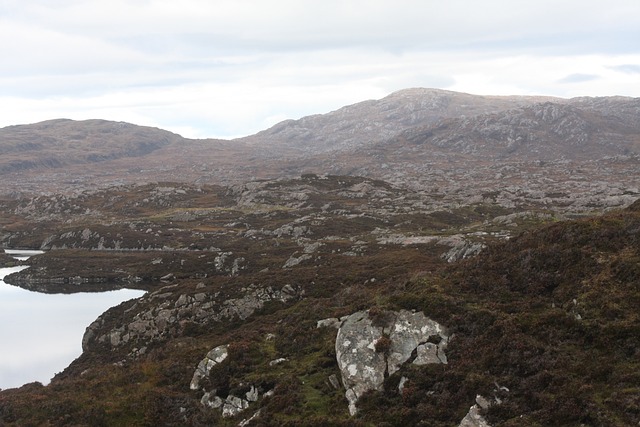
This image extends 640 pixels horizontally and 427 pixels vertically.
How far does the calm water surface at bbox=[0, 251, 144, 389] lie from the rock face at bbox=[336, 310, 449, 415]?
3592cm

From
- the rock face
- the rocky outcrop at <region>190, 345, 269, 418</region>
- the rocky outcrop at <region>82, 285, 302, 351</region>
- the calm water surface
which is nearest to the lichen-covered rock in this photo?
the rocky outcrop at <region>190, 345, 269, 418</region>

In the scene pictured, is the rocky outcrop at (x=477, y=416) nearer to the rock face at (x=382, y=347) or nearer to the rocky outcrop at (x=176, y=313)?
the rock face at (x=382, y=347)

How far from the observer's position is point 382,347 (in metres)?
22.0

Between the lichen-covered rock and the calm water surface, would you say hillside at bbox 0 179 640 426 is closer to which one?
the lichen-covered rock

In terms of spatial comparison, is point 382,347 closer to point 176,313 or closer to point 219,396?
point 219,396

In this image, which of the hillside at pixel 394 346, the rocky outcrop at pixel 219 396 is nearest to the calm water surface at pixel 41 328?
the hillside at pixel 394 346

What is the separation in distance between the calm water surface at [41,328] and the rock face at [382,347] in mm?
35924

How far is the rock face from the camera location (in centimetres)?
2119

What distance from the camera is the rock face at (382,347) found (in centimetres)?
2119

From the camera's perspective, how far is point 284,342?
29.7m

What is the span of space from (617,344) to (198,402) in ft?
63.9

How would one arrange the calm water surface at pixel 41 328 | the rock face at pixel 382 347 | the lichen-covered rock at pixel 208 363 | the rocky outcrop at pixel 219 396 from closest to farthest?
1. the rock face at pixel 382 347
2. the rocky outcrop at pixel 219 396
3. the lichen-covered rock at pixel 208 363
4. the calm water surface at pixel 41 328

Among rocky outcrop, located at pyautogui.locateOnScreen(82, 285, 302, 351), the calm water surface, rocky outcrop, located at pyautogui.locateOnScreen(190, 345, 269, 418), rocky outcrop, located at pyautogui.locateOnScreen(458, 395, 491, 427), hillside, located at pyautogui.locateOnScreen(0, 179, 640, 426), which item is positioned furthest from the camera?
the calm water surface

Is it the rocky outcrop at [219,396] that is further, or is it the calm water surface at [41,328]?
the calm water surface at [41,328]
